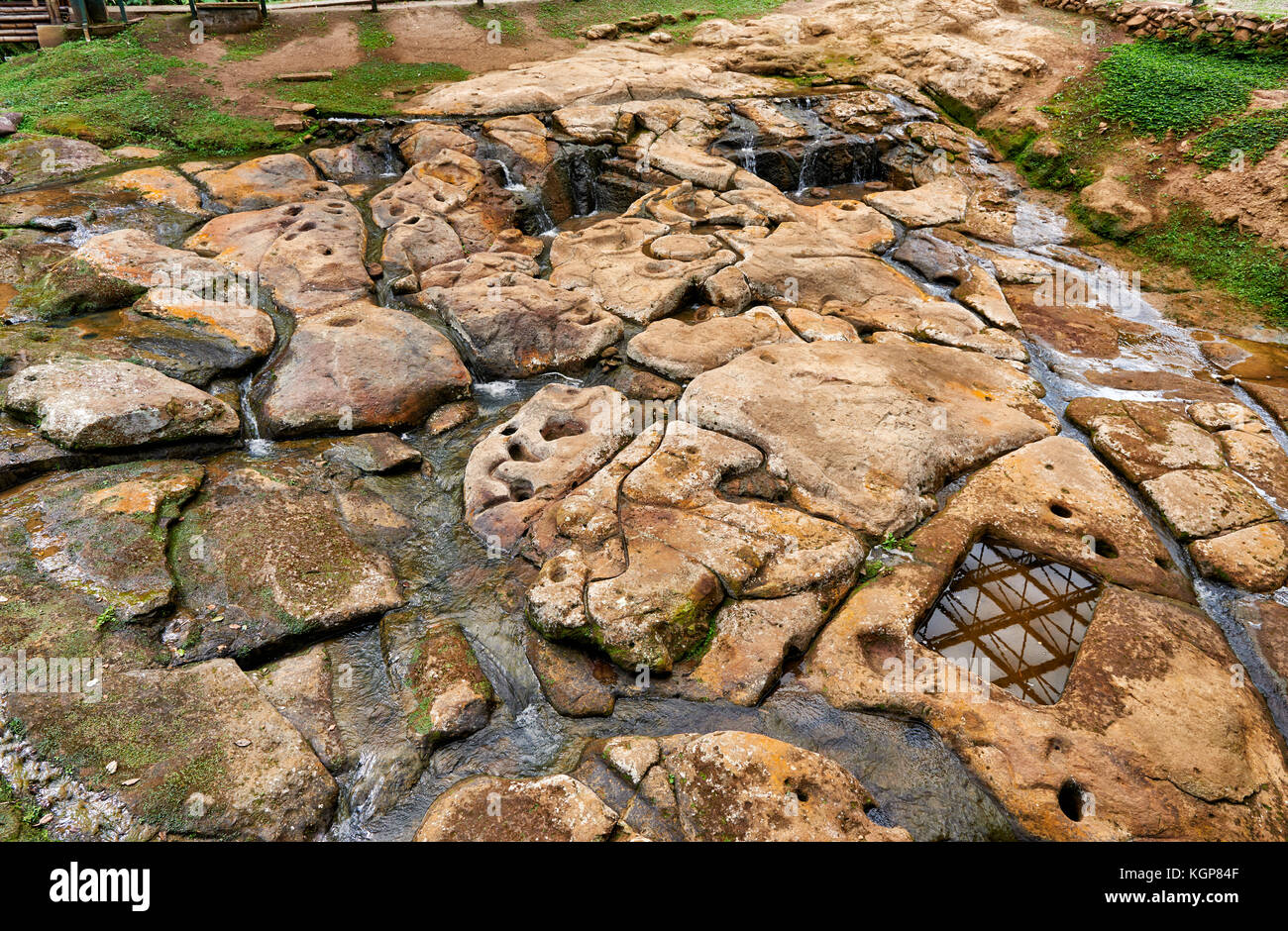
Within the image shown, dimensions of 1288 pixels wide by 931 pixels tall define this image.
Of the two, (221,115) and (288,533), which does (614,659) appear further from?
(221,115)

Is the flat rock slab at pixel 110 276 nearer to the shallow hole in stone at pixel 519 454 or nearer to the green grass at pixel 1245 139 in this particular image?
the shallow hole in stone at pixel 519 454

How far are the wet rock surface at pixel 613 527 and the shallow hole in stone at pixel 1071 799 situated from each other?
2 cm

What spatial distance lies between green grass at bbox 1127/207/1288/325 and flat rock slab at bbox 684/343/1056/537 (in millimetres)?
4136

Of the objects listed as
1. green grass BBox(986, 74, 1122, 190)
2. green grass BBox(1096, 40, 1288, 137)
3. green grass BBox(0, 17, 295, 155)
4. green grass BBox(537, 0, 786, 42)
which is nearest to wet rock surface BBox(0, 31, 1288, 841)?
green grass BBox(0, 17, 295, 155)

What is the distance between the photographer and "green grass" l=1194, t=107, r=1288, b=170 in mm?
9016

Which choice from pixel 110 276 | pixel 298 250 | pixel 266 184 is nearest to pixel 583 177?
pixel 266 184

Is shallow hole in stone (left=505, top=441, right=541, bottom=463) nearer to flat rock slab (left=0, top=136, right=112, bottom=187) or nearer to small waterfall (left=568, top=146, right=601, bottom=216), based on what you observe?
small waterfall (left=568, top=146, right=601, bottom=216)

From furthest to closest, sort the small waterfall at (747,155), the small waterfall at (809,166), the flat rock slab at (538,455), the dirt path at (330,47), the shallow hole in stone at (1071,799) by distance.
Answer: the dirt path at (330,47) < the small waterfall at (809,166) < the small waterfall at (747,155) < the flat rock slab at (538,455) < the shallow hole in stone at (1071,799)

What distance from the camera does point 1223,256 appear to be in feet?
28.2

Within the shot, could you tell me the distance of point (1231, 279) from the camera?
8.35 metres

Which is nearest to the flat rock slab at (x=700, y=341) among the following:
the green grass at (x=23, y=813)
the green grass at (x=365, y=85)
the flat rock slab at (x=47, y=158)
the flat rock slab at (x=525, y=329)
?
the flat rock slab at (x=525, y=329)

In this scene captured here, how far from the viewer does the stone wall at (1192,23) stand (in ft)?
35.6
